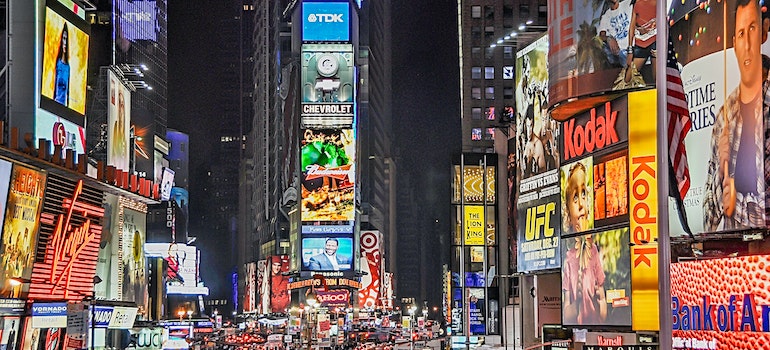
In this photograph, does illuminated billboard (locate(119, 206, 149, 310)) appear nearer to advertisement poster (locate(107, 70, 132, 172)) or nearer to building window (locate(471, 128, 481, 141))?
advertisement poster (locate(107, 70, 132, 172))

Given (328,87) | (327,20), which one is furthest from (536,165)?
(327,20)

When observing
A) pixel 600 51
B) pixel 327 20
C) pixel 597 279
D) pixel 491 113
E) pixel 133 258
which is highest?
pixel 327 20

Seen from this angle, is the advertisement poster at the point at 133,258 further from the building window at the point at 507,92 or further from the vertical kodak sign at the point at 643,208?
the building window at the point at 507,92

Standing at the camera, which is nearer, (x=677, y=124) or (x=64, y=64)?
(x=677, y=124)

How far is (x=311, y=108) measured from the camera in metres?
104

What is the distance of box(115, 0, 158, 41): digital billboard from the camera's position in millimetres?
61903

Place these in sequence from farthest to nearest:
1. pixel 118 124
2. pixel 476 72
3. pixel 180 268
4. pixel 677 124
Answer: pixel 476 72 < pixel 180 268 < pixel 118 124 < pixel 677 124

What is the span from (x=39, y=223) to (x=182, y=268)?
67251mm

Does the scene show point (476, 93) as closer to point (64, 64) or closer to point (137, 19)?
point (137, 19)

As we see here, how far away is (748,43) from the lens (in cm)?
1748

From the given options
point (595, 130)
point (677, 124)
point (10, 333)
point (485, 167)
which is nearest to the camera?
point (677, 124)

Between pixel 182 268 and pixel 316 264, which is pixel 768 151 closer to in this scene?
pixel 182 268

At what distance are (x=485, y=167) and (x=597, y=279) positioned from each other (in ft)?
97.2

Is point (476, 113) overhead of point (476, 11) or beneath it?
beneath
